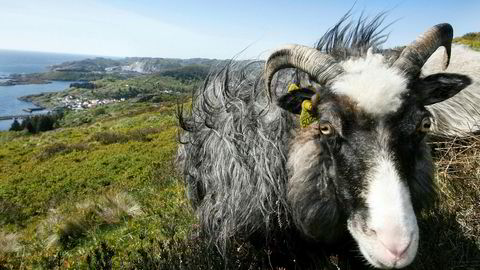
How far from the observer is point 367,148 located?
10.3 feet

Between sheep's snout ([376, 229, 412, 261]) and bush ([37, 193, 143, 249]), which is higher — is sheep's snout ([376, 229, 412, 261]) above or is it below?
above

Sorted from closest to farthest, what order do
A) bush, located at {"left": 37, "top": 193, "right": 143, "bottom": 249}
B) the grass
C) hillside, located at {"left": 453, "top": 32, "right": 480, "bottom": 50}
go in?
the grass → bush, located at {"left": 37, "top": 193, "right": 143, "bottom": 249} → hillside, located at {"left": 453, "top": 32, "right": 480, "bottom": 50}

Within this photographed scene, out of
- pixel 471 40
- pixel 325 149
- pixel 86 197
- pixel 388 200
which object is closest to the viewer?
pixel 388 200

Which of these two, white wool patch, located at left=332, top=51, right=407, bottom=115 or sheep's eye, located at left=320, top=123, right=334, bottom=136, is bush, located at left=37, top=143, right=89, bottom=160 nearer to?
sheep's eye, located at left=320, top=123, right=334, bottom=136

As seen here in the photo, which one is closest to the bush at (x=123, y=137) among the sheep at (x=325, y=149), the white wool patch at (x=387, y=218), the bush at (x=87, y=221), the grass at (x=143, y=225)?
the grass at (x=143, y=225)

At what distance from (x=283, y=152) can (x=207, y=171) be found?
1189 mm

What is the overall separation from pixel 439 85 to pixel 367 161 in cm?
125

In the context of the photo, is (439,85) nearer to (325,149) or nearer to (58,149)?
(325,149)

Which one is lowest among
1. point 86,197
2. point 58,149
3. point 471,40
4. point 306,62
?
point 58,149

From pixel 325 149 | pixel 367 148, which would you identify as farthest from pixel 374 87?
pixel 325 149

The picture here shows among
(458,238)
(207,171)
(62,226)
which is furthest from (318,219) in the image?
(62,226)

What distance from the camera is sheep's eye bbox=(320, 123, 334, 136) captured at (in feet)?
11.4

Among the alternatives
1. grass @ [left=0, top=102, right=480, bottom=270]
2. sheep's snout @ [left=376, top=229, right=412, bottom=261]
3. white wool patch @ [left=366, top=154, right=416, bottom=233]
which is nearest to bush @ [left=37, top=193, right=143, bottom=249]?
grass @ [left=0, top=102, right=480, bottom=270]

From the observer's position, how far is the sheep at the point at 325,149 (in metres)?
3.05
